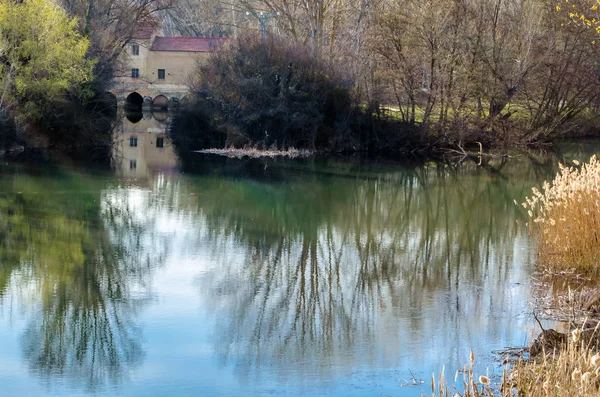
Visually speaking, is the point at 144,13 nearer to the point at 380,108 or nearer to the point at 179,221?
the point at 380,108

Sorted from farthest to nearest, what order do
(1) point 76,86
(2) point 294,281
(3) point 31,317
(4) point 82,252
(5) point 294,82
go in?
(5) point 294,82 < (1) point 76,86 < (4) point 82,252 < (2) point 294,281 < (3) point 31,317

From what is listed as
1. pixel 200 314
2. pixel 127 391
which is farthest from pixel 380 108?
pixel 127 391

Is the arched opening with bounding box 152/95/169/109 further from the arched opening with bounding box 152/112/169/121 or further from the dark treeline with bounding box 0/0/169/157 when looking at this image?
the dark treeline with bounding box 0/0/169/157

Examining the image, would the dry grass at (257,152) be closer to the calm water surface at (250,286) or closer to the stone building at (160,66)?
the calm water surface at (250,286)

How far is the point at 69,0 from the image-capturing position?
31.9 m

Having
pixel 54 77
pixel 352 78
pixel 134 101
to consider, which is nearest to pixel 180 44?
pixel 134 101

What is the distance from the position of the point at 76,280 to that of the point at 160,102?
4892 centimetres

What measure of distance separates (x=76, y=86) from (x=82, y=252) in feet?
50.1

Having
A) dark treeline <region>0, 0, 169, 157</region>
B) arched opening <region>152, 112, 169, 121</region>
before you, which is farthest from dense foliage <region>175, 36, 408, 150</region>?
arched opening <region>152, 112, 169, 121</region>

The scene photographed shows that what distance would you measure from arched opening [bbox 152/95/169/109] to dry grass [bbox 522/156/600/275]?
49.5 meters

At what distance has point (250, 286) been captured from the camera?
11.4 m

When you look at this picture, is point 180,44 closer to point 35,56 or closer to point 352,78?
point 352,78

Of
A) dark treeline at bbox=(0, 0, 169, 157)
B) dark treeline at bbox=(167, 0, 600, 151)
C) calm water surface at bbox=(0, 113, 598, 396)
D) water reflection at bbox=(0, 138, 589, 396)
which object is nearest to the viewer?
calm water surface at bbox=(0, 113, 598, 396)

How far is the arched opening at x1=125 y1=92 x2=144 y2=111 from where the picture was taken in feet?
193
